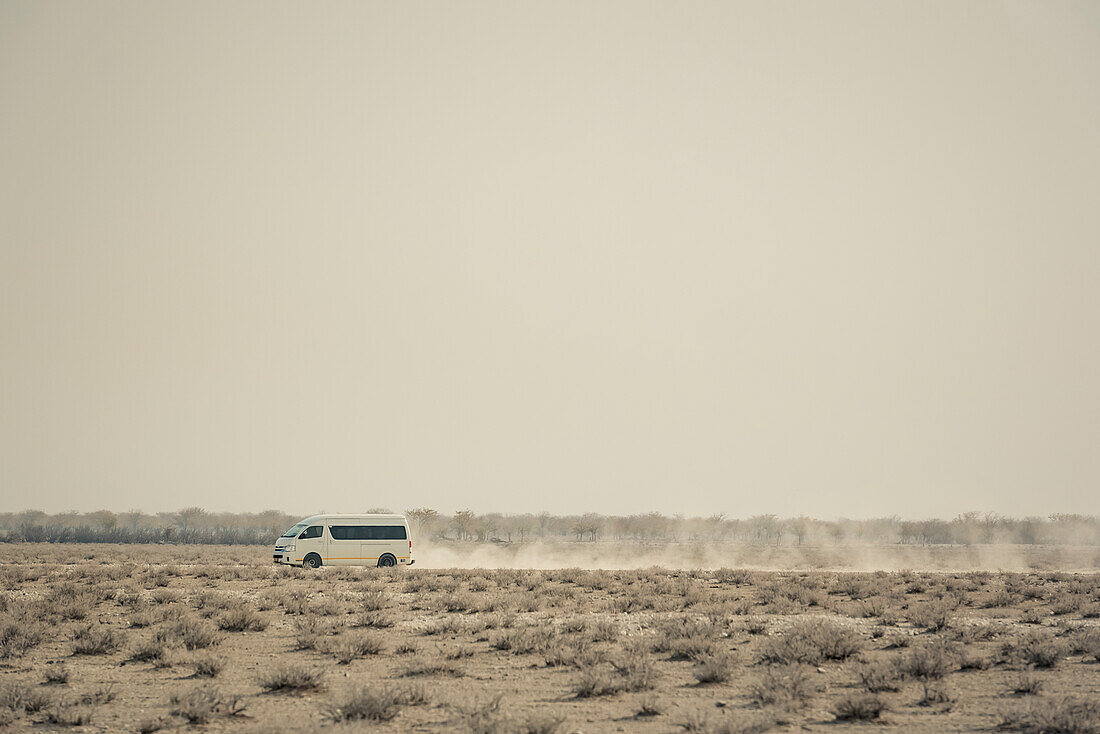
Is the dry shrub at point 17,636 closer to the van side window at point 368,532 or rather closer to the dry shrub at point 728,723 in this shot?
the dry shrub at point 728,723

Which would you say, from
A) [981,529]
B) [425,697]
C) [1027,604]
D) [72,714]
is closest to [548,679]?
[425,697]

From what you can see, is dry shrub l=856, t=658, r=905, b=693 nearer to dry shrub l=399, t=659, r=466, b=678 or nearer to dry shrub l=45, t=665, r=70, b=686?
dry shrub l=399, t=659, r=466, b=678

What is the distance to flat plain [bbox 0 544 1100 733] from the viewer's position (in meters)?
11.3

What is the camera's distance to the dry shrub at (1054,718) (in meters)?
10.4

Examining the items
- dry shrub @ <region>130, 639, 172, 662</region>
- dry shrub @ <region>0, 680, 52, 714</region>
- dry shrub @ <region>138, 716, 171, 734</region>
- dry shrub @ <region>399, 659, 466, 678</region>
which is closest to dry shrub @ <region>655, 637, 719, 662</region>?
dry shrub @ <region>399, 659, 466, 678</region>

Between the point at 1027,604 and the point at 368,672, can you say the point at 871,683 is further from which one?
the point at 1027,604

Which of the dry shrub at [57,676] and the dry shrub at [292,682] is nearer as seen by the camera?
the dry shrub at [292,682]

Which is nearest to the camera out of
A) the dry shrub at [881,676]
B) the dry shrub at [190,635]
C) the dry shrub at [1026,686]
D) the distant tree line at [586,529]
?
the dry shrub at [881,676]

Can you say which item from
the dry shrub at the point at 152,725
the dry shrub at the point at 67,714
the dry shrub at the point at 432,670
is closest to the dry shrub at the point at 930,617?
the dry shrub at the point at 432,670

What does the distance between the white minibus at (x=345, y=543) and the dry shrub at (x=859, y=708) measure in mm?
29459

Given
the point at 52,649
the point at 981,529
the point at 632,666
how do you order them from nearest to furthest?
the point at 632,666 → the point at 52,649 → the point at 981,529

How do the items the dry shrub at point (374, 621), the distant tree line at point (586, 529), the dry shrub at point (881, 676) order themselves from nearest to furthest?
1. the dry shrub at point (881, 676)
2. the dry shrub at point (374, 621)
3. the distant tree line at point (586, 529)

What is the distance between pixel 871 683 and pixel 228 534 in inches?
4112

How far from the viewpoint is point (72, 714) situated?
431 inches
